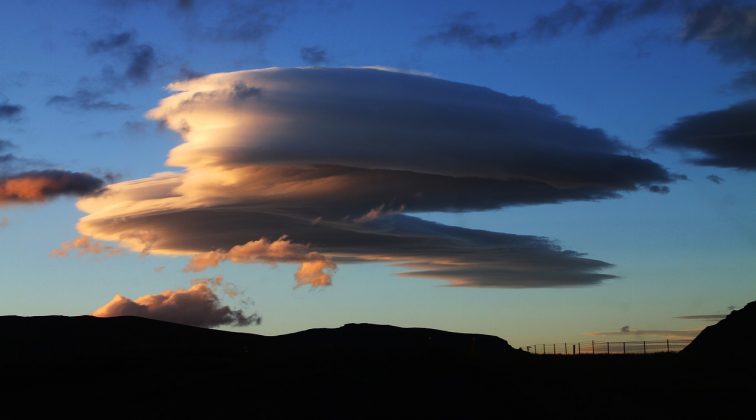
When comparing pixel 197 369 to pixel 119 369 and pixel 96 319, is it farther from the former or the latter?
pixel 96 319

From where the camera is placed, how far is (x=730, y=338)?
15000cm

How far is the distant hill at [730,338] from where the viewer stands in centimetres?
13802

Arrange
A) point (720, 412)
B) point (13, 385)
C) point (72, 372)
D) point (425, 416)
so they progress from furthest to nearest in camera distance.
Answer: point (72, 372) → point (13, 385) → point (720, 412) → point (425, 416)

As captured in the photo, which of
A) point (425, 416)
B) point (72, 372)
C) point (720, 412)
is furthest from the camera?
point (72, 372)

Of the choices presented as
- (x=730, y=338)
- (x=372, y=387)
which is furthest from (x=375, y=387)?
(x=730, y=338)

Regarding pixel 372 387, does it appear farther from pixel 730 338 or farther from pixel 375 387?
pixel 730 338

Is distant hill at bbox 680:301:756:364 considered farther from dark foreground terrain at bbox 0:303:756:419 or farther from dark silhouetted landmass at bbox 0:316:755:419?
dark silhouetted landmass at bbox 0:316:755:419

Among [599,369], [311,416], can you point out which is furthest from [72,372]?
[599,369]

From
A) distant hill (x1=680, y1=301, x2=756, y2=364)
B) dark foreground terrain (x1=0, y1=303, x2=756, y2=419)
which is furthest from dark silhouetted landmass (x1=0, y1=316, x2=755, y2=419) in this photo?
distant hill (x1=680, y1=301, x2=756, y2=364)

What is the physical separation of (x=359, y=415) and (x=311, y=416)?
124 inches

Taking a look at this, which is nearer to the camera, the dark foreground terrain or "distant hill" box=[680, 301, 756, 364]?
the dark foreground terrain

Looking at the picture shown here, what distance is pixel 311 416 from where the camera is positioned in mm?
64438

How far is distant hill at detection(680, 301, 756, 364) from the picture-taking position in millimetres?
138025

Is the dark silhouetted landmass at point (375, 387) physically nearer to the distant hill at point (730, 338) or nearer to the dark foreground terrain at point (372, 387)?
the dark foreground terrain at point (372, 387)
